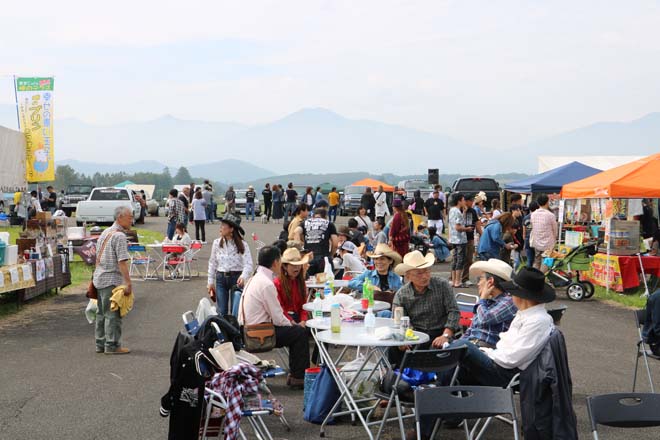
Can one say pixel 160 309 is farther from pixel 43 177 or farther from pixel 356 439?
pixel 356 439

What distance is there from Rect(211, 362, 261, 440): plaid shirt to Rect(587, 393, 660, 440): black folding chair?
243 centimetres

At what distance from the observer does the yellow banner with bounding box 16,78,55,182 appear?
632 inches

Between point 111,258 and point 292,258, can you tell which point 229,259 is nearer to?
point 111,258

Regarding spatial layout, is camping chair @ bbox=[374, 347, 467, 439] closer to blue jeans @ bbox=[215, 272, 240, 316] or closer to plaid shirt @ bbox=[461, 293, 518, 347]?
plaid shirt @ bbox=[461, 293, 518, 347]

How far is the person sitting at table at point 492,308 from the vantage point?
20.6ft

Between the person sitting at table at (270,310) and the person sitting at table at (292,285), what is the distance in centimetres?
51

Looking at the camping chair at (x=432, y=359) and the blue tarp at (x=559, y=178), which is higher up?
the blue tarp at (x=559, y=178)

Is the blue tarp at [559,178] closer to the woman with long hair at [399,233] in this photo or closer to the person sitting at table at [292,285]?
the woman with long hair at [399,233]

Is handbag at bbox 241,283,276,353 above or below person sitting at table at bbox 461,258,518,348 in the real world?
below

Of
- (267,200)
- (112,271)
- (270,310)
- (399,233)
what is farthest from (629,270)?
(267,200)

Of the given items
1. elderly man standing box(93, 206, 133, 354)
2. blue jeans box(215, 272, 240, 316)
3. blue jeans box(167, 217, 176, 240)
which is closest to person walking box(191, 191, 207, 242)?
blue jeans box(167, 217, 176, 240)

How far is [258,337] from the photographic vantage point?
23.2 ft

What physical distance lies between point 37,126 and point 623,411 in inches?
601

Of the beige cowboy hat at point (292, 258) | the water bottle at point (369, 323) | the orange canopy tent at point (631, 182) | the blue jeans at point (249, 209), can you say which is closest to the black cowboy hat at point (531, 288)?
the water bottle at point (369, 323)
